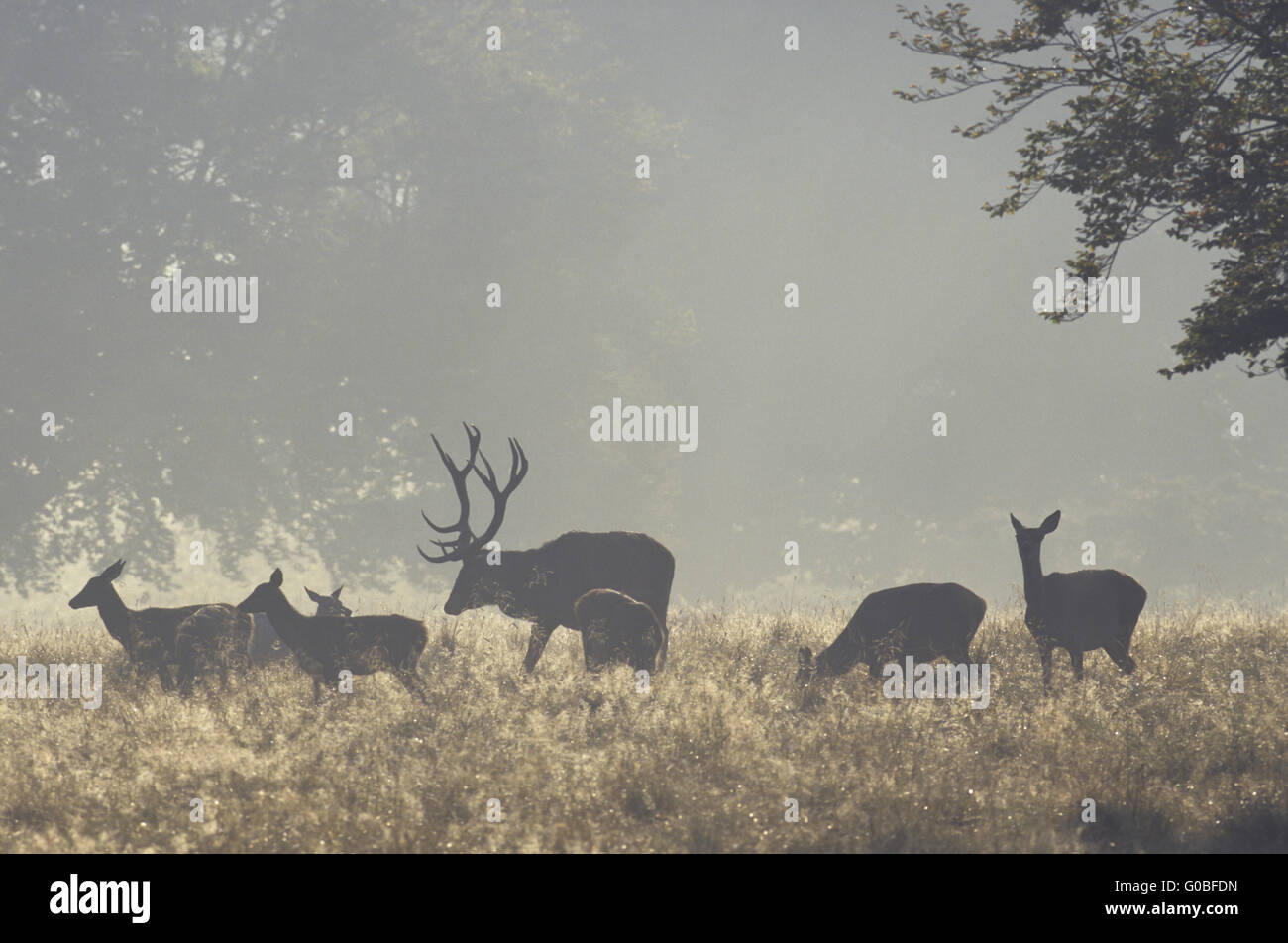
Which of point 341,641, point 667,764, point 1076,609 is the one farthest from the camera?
point 341,641

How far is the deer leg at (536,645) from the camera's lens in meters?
12.7

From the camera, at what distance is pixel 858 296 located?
47.7 m

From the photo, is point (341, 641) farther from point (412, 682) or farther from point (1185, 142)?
point (1185, 142)

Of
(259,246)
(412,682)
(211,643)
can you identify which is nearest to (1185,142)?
(412,682)

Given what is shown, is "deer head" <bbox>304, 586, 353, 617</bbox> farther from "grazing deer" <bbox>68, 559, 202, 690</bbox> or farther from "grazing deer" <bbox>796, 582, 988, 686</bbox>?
"grazing deer" <bbox>796, 582, 988, 686</bbox>

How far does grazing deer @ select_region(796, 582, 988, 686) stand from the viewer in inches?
446

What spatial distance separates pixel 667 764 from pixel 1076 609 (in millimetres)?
4657

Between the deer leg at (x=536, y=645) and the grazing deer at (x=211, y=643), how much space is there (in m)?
3.02

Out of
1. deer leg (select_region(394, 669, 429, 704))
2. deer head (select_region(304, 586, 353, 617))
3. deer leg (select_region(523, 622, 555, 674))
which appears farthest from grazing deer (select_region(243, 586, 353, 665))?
deer leg (select_region(523, 622, 555, 674))

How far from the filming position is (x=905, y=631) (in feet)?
37.4

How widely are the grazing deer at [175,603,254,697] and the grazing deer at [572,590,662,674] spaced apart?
366 cm

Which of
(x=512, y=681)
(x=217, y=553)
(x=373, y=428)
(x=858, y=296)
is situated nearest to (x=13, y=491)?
(x=217, y=553)
